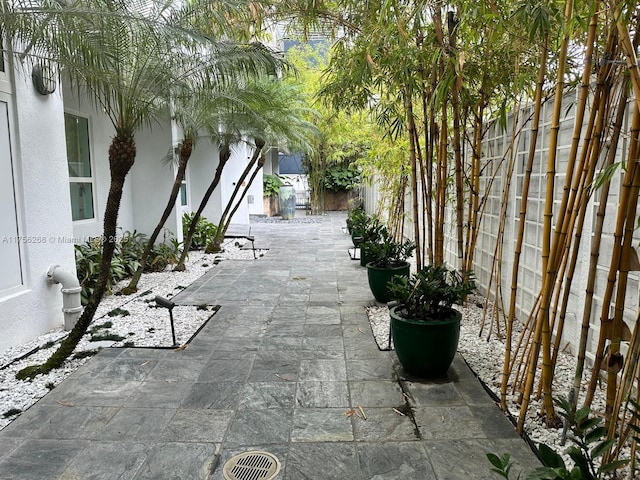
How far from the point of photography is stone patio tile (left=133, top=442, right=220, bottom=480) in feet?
6.41

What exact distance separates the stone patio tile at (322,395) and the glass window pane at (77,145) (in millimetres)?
4323

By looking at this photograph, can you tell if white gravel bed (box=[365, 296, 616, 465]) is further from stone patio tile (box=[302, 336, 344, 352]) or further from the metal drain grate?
the metal drain grate

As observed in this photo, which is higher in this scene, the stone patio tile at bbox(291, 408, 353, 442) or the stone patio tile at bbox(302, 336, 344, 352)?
the stone patio tile at bbox(302, 336, 344, 352)

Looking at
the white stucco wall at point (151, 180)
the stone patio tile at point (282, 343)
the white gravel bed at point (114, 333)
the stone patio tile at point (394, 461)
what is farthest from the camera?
the white stucco wall at point (151, 180)

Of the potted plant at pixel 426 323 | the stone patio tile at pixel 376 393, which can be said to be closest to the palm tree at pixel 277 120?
the potted plant at pixel 426 323

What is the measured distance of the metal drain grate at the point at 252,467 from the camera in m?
1.94

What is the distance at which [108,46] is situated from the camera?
2758mm

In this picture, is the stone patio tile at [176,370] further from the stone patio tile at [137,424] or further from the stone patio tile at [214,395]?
the stone patio tile at [137,424]

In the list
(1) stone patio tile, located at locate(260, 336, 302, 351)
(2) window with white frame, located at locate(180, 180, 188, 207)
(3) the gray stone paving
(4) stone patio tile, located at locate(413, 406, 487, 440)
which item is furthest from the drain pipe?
(2) window with white frame, located at locate(180, 180, 188, 207)

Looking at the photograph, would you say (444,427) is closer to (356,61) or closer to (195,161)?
(356,61)

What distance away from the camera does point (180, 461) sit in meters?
2.05

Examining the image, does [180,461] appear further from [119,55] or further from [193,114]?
[193,114]

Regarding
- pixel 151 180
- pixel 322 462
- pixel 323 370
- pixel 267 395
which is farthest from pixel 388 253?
pixel 151 180

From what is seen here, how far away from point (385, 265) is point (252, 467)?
2.94m
